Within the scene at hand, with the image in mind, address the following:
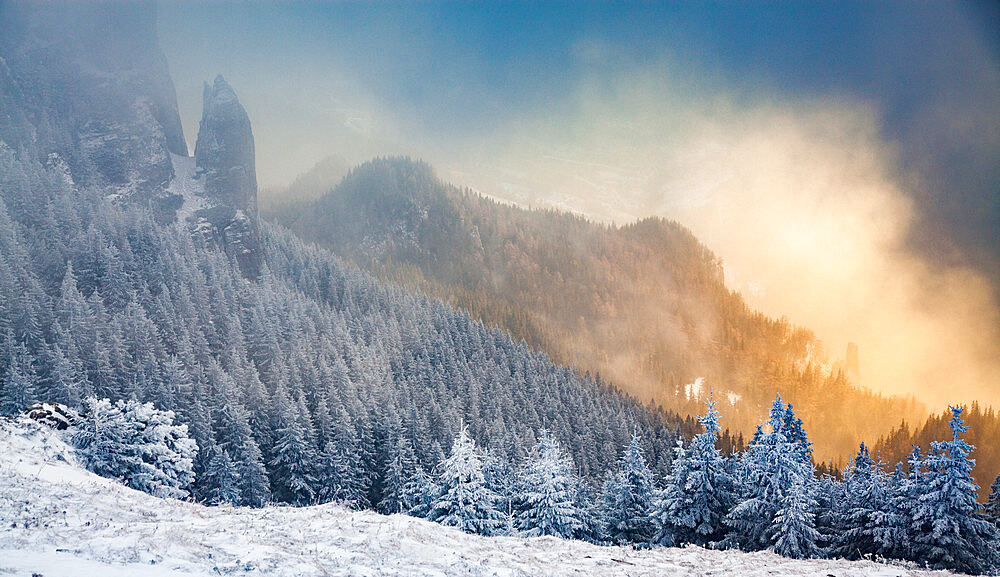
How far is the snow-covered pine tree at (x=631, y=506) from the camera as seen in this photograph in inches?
1786

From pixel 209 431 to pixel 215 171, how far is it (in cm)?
10562

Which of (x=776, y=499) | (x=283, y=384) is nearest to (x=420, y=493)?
(x=283, y=384)

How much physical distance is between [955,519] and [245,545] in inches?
1292

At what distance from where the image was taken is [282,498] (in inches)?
2432

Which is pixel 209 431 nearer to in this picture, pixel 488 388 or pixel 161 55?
pixel 488 388

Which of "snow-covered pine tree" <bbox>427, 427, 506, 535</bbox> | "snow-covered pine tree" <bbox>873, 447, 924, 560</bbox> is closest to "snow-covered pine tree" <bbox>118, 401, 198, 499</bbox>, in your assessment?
"snow-covered pine tree" <bbox>427, 427, 506, 535</bbox>

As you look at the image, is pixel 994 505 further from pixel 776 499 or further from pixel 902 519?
pixel 776 499

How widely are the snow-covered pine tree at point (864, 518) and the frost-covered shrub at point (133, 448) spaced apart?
40232 millimetres

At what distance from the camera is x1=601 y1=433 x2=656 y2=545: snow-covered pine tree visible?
45.4 meters

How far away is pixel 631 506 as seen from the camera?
4594cm

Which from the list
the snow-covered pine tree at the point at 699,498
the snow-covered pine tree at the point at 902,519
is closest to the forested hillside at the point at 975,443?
the snow-covered pine tree at the point at 699,498

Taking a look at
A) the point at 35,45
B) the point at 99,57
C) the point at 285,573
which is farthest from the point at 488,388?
the point at 35,45

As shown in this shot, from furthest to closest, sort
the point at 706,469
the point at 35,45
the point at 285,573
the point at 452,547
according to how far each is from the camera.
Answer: the point at 35,45 < the point at 706,469 < the point at 452,547 < the point at 285,573

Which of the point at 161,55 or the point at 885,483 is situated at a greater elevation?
the point at 161,55
